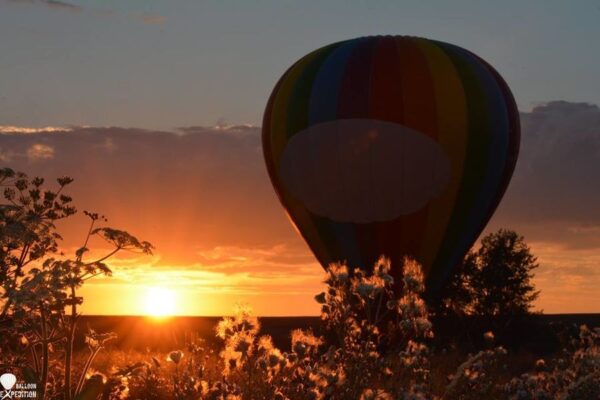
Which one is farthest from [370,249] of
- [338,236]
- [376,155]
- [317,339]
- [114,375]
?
[317,339]

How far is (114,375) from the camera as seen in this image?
1264 centimetres

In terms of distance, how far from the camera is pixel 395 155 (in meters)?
30.7

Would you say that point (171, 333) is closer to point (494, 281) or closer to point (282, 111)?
point (282, 111)

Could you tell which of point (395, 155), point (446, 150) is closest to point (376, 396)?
point (395, 155)

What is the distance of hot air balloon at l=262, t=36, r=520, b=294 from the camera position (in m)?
30.8

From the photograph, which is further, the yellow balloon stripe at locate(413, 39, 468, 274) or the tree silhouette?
the tree silhouette

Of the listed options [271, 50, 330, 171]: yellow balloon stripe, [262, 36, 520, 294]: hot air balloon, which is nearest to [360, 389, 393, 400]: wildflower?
[262, 36, 520, 294]: hot air balloon

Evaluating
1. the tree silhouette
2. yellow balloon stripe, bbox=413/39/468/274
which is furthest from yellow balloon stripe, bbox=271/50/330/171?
the tree silhouette

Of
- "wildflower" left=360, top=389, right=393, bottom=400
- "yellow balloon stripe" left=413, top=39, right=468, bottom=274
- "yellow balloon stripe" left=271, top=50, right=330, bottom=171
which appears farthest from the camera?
"yellow balloon stripe" left=271, top=50, right=330, bottom=171

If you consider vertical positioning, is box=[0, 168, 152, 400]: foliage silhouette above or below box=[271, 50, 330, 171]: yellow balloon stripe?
below

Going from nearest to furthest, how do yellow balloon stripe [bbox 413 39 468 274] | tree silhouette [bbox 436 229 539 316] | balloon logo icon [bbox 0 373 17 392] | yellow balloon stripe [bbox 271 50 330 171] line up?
balloon logo icon [bbox 0 373 17 392], yellow balloon stripe [bbox 413 39 468 274], yellow balloon stripe [bbox 271 50 330 171], tree silhouette [bbox 436 229 539 316]

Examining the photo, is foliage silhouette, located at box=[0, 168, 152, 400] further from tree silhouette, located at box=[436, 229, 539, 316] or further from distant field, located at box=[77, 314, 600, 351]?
tree silhouette, located at box=[436, 229, 539, 316]

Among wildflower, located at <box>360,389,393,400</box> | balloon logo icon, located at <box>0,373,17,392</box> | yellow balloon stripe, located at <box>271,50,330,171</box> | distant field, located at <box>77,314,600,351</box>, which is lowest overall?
wildflower, located at <box>360,389,393,400</box>

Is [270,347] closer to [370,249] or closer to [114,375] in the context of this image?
[114,375]
